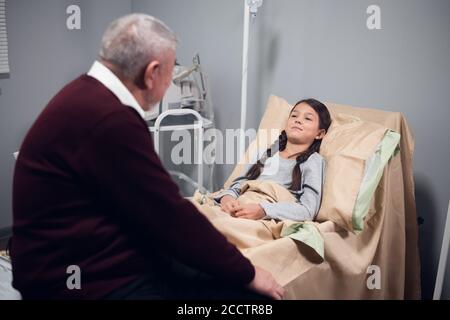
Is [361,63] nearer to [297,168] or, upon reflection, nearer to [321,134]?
[321,134]

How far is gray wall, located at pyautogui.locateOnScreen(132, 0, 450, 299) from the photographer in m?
1.88

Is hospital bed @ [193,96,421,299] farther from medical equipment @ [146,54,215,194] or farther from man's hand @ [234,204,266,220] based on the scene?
medical equipment @ [146,54,215,194]

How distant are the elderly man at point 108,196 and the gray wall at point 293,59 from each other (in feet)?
4.11

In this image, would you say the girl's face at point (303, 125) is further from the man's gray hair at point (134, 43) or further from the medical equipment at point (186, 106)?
the man's gray hair at point (134, 43)

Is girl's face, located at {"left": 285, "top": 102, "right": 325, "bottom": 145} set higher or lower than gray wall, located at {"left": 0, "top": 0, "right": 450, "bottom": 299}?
lower

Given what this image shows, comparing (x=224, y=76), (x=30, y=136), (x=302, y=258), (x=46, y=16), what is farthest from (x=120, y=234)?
(x=46, y=16)

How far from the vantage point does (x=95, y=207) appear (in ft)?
3.25

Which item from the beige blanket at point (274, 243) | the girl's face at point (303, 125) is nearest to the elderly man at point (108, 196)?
the beige blanket at point (274, 243)

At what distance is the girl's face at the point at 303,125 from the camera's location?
181cm

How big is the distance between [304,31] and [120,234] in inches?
63.9

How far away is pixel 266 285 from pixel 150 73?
0.60 metres

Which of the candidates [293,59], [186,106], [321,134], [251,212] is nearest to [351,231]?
[251,212]

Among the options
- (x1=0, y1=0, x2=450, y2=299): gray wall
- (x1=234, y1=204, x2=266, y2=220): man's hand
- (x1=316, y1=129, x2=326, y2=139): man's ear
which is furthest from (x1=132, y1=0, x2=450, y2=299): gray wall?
(x1=234, y1=204, x2=266, y2=220): man's hand

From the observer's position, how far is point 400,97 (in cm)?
199
